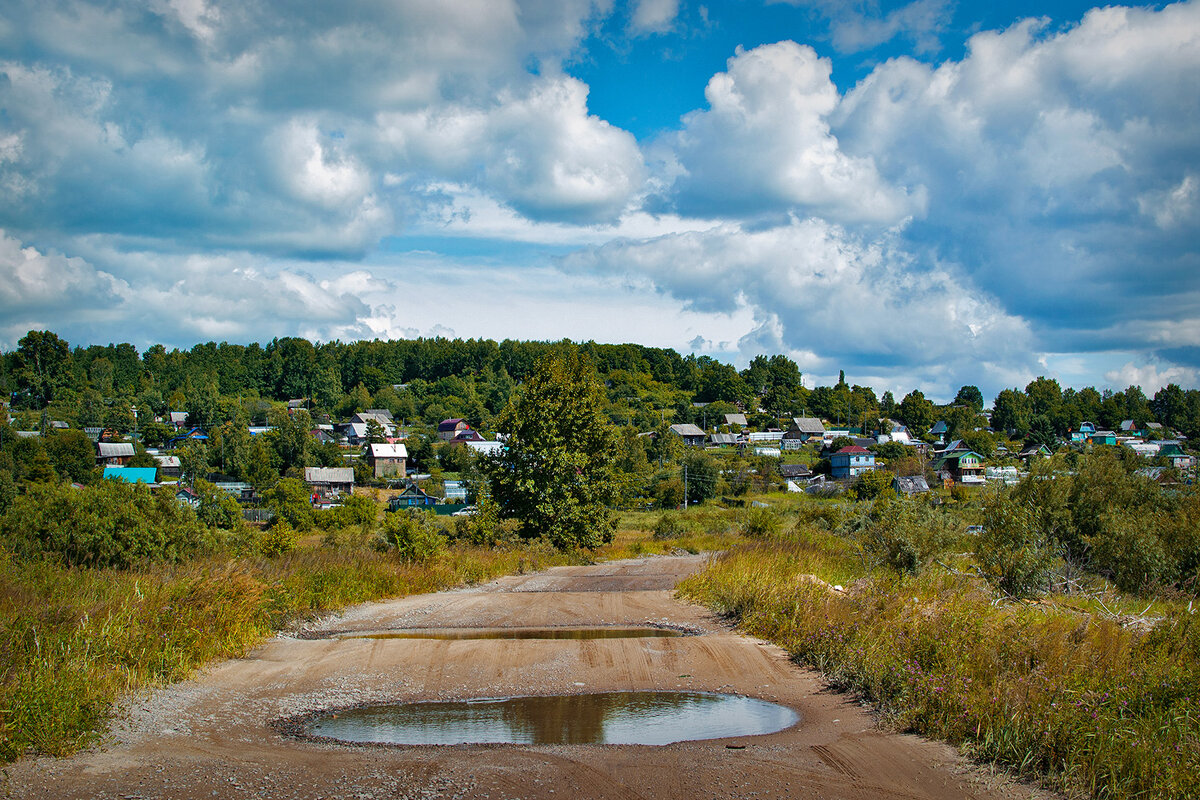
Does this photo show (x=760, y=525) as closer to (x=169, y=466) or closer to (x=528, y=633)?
(x=528, y=633)

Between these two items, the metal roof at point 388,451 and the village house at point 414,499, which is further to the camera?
the metal roof at point 388,451

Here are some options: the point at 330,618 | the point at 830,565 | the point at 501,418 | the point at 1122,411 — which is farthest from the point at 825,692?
the point at 1122,411

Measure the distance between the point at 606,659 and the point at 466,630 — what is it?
150 inches

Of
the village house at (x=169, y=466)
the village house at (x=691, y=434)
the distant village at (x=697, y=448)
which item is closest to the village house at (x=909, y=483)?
the distant village at (x=697, y=448)

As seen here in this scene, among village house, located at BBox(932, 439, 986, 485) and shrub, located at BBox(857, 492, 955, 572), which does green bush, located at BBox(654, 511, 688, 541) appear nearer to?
shrub, located at BBox(857, 492, 955, 572)

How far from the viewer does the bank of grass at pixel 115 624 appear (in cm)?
730

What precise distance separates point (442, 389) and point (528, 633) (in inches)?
6034

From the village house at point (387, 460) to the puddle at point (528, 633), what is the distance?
309 feet

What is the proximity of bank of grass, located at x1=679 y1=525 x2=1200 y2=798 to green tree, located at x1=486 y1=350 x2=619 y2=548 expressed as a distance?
16.4m

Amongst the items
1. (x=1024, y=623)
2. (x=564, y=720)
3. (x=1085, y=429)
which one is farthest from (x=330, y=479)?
(x=1085, y=429)

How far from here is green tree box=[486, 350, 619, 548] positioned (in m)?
30.0

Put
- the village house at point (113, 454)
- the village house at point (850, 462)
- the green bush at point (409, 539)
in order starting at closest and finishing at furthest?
the green bush at point (409, 539), the village house at point (850, 462), the village house at point (113, 454)

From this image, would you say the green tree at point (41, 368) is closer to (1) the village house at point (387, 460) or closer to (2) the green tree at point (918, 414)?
(1) the village house at point (387, 460)

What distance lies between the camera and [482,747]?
769 centimetres
